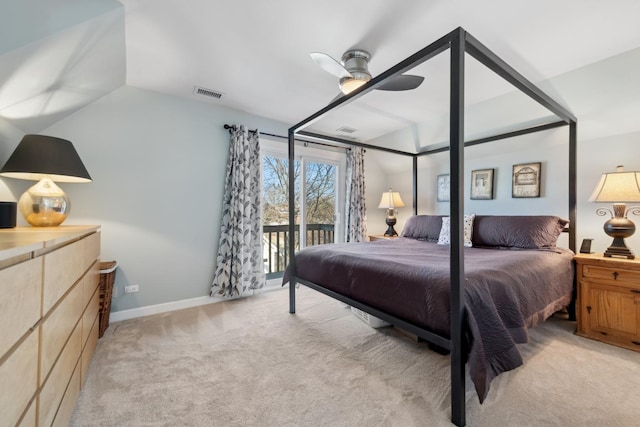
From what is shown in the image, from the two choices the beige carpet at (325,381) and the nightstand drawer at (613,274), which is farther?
the nightstand drawer at (613,274)

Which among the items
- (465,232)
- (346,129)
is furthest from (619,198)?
(346,129)

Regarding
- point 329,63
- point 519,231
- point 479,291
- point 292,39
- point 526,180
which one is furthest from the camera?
point 526,180

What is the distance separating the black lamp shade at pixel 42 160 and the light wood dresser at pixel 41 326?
0.69 meters

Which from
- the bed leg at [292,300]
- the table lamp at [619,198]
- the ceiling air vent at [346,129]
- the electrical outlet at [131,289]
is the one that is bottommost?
the bed leg at [292,300]

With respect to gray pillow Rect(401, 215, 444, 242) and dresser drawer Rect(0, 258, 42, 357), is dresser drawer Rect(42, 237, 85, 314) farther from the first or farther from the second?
gray pillow Rect(401, 215, 444, 242)

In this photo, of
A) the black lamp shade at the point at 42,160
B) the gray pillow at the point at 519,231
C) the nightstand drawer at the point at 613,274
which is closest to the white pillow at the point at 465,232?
the gray pillow at the point at 519,231

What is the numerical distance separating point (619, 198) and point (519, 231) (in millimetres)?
792

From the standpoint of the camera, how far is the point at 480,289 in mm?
1546

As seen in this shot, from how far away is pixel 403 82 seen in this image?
83.4 inches

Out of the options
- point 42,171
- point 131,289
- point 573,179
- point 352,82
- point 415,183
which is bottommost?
point 131,289

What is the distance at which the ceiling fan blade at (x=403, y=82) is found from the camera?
2.04m

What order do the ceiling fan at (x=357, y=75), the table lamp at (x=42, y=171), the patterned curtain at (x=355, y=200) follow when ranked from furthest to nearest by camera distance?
the patterned curtain at (x=355, y=200), the ceiling fan at (x=357, y=75), the table lamp at (x=42, y=171)

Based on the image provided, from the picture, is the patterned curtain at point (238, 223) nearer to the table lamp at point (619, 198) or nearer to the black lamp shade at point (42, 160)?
the black lamp shade at point (42, 160)

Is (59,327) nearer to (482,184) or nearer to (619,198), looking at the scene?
(619,198)
